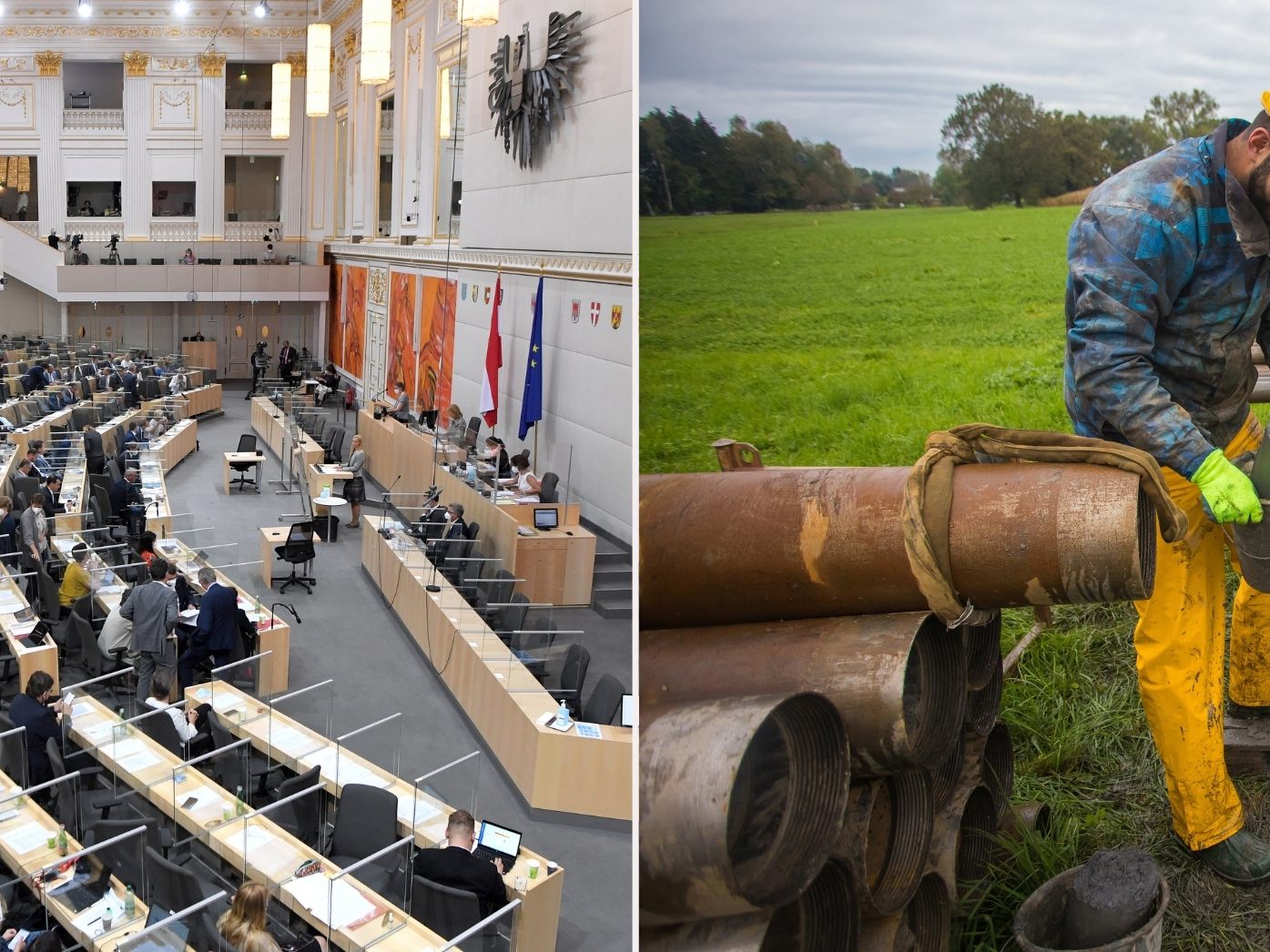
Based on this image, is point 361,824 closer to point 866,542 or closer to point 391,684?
point 391,684

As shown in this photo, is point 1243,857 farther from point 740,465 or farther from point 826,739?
point 740,465

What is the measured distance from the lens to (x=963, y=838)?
214 cm

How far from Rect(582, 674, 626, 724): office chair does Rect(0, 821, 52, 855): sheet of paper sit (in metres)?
3.20

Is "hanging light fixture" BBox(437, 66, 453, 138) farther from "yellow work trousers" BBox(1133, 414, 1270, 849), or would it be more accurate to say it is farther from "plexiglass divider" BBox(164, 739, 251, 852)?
"yellow work trousers" BBox(1133, 414, 1270, 849)

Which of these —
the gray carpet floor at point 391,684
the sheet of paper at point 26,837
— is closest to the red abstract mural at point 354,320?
the gray carpet floor at point 391,684

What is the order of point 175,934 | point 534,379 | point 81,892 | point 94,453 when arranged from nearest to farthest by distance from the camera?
1. point 175,934
2. point 81,892
3. point 534,379
4. point 94,453

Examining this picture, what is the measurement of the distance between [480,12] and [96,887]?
9101 mm

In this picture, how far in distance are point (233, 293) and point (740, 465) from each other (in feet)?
93.9

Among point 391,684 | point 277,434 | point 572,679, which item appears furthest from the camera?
point 277,434

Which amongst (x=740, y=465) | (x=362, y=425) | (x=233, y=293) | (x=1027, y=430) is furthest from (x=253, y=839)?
(x=233, y=293)

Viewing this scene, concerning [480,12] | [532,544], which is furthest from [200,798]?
[480,12]

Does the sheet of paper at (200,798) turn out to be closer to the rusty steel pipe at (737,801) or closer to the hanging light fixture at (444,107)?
the rusty steel pipe at (737,801)

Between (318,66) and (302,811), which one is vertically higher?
(318,66)

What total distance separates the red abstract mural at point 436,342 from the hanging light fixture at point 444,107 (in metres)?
2.39
